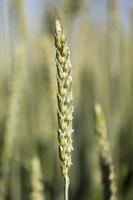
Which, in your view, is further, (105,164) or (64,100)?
(105,164)

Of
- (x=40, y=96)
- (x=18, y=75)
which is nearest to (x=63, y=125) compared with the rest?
(x=18, y=75)

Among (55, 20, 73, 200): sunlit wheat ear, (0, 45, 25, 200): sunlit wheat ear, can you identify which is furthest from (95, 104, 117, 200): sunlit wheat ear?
(0, 45, 25, 200): sunlit wheat ear

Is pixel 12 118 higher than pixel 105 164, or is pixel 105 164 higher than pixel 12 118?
pixel 12 118

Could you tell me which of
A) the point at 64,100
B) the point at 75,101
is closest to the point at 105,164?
the point at 64,100

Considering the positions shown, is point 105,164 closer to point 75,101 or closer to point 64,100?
point 64,100

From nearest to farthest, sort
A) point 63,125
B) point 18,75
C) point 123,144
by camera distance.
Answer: point 63,125
point 18,75
point 123,144

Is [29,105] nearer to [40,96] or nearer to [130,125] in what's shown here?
[40,96]
